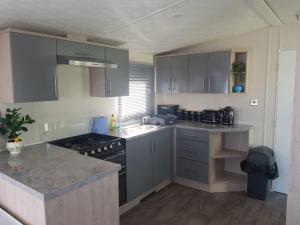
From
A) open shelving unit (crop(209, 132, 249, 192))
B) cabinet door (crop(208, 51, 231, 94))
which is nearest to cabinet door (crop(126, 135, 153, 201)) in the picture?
open shelving unit (crop(209, 132, 249, 192))

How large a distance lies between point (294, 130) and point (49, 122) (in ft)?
8.14

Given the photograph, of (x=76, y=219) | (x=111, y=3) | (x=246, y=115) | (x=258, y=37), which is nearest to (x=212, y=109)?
(x=246, y=115)

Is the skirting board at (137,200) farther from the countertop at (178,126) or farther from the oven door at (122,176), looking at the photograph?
the countertop at (178,126)

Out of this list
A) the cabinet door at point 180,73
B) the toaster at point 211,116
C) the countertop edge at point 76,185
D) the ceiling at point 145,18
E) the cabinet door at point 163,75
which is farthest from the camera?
the cabinet door at point 163,75

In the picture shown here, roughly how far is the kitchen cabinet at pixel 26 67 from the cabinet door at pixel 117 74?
776mm

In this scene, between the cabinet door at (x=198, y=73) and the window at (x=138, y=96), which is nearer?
the cabinet door at (x=198, y=73)

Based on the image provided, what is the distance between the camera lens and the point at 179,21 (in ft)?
9.23

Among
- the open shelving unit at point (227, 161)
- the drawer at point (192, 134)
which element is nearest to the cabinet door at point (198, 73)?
the drawer at point (192, 134)

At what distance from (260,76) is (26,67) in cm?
316

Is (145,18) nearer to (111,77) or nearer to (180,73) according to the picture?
(111,77)

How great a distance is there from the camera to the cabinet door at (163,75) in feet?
14.1

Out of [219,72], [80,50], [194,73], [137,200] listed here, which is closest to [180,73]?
[194,73]

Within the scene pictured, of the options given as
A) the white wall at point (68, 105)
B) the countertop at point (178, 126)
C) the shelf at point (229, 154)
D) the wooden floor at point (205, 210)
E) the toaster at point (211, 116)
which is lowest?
the wooden floor at point (205, 210)

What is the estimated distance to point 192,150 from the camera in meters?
3.74
